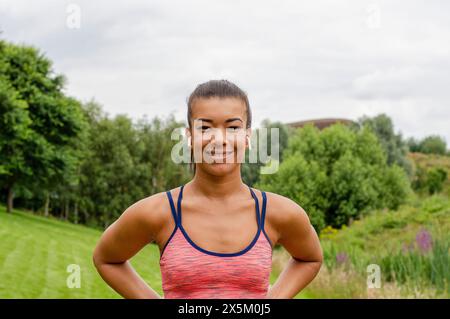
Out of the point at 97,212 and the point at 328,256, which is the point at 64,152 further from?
the point at 328,256

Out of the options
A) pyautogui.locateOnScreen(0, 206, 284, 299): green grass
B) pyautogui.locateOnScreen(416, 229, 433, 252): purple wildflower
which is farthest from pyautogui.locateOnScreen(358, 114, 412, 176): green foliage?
pyautogui.locateOnScreen(416, 229, 433, 252): purple wildflower

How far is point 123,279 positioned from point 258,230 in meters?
0.60

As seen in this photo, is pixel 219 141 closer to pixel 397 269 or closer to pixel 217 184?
pixel 217 184

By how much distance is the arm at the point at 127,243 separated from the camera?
7.38ft

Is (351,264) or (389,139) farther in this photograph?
(389,139)

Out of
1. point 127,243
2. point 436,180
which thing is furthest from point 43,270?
point 436,180

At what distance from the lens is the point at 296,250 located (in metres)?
2.40

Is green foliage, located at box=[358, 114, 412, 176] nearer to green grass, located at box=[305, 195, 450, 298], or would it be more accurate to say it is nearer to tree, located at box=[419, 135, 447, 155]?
green grass, located at box=[305, 195, 450, 298]

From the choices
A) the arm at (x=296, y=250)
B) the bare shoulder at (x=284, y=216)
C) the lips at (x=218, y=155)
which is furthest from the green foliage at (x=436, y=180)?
the lips at (x=218, y=155)

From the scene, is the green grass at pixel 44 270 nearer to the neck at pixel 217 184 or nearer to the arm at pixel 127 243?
the arm at pixel 127 243

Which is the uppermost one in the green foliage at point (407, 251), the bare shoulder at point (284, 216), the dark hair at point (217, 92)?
the dark hair at point (217, 92)

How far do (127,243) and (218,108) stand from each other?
0.66 metres

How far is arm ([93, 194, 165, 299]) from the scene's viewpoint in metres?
2.25
